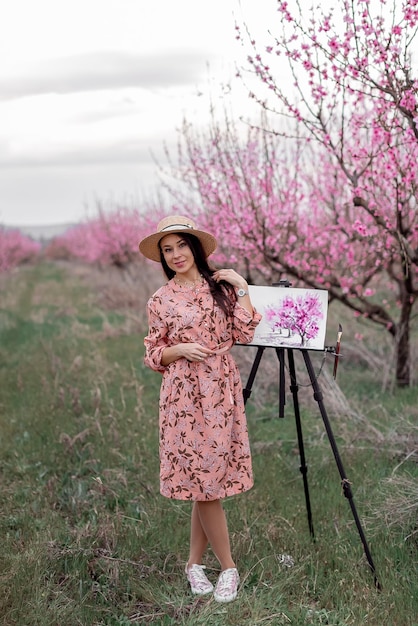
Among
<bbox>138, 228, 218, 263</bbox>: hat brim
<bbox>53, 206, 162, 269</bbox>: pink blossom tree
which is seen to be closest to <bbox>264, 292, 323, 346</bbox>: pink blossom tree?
<bbox>138, 228, 218, 263</bbox>: hat brim

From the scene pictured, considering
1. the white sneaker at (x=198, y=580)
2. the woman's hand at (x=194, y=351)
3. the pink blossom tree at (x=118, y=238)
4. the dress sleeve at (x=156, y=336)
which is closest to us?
the woman's hand at (x=194, y=351)

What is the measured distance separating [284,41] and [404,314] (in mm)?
3779

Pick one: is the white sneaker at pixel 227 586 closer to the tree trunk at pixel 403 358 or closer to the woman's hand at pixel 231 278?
the woman's hand at pixel 231 278

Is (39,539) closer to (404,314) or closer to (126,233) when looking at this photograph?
(404,314)

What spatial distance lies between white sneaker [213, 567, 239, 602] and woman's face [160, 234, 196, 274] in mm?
1466

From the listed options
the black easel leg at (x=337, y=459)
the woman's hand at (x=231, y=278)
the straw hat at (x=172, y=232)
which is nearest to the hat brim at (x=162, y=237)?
the straw hat at (x=172, y=232)

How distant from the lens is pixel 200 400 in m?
3.32

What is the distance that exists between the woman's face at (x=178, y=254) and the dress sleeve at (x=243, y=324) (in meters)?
0.31

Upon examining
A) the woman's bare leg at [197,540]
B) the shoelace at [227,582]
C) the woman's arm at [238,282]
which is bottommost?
the shoelace at [227,582]

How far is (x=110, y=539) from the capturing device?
13.4 feet

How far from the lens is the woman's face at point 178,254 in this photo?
3432 millimetres

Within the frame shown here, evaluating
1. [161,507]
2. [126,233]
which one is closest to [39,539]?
[161,507]

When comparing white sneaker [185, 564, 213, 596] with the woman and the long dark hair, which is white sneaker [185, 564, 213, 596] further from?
the long dark hair

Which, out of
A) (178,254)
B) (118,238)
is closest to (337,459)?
(178,254)
